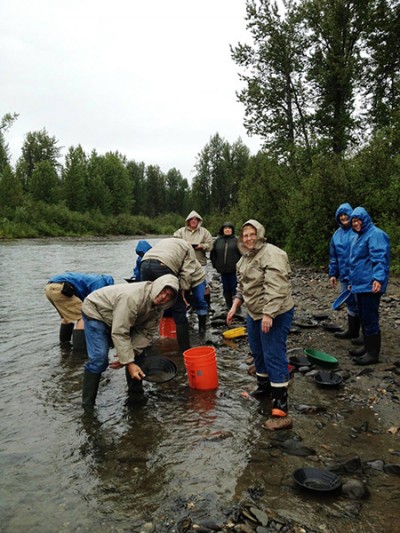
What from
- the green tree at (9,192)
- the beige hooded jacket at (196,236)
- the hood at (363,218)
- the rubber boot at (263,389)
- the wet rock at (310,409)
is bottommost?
the wet rock at (310,409)

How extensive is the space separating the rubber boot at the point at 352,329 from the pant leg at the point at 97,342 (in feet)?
13.7

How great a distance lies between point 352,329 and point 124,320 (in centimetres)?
429

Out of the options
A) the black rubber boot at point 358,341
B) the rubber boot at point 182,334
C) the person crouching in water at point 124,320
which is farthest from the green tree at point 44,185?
the person crouching in water at point 124,320

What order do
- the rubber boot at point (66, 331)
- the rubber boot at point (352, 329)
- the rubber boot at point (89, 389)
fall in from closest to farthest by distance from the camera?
the rubber boot at point (89, 389)
the rubber boot at point (352, 329)
the rubber boot at point (66, 331)

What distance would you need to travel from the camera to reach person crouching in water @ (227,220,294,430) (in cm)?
405

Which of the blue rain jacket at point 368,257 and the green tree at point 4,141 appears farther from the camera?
the green tree at point 4,141

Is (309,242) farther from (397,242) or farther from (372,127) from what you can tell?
(372,127)

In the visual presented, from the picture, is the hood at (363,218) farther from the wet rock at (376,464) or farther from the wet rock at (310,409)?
the wet rock at (376,464)

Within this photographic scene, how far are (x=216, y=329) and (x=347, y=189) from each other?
8132 millimetres

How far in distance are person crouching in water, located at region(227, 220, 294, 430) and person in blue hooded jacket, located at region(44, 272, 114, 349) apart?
284 cm

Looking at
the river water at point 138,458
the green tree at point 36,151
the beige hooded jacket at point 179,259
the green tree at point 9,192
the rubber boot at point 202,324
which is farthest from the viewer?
the green tree at point 36,151

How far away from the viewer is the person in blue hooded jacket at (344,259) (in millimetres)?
6711

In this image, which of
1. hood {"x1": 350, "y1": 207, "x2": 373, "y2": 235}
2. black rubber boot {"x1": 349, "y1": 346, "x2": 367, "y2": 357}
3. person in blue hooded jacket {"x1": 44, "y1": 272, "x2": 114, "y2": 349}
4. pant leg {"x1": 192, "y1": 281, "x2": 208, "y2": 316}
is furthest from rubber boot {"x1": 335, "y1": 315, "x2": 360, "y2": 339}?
person in blue hooded jacket {"x1": 44, "y1": 272, "x2": 114, "y2": 349}

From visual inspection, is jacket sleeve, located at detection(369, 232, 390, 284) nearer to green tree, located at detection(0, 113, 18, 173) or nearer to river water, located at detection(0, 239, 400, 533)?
river water, located at detection(0, 239, 400, 533)
